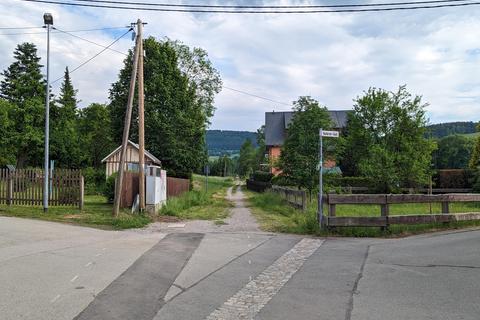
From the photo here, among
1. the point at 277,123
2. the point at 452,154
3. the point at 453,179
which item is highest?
the point at 277,123

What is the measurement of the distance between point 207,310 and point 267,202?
21053 mm

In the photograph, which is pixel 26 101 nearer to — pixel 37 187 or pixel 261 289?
pixel 37 187

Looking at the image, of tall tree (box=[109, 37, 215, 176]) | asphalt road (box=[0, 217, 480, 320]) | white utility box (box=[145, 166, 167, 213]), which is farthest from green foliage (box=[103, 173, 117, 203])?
tall tree (box=[109, 37, 215, 176])

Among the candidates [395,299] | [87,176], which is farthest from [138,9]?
[87,176]

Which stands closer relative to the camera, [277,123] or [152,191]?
[152,191]

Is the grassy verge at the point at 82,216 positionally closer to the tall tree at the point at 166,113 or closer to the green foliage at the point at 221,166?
the tall tree at the point at 166,113

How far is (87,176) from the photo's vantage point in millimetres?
41031

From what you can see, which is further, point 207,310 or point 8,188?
point 8,188

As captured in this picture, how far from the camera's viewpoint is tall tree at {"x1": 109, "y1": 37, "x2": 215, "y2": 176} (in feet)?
136

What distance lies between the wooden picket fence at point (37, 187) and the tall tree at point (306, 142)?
10546mm

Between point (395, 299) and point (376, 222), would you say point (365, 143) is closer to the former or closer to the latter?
point (376, 222)

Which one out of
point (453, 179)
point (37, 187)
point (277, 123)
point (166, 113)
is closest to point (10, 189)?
point (37, 187)

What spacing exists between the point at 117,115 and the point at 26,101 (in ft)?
38.8

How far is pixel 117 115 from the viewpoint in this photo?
4453 cm
